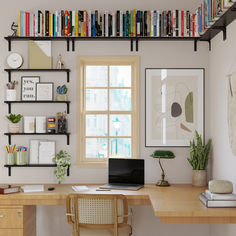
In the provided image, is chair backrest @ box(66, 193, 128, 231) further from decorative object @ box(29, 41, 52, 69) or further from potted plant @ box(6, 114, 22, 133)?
decorative object @ box(29, 41, 52, 69)

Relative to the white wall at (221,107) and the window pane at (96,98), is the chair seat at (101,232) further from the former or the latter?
the window pane at (96,98)

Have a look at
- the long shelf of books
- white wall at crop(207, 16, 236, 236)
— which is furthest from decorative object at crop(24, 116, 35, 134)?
white wall at crop(207, 16, 236, 236)

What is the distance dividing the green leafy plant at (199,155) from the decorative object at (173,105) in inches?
5.7

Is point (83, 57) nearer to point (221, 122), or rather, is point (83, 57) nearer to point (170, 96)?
point (170, 96)

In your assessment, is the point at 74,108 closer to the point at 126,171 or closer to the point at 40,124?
the point at 40,124

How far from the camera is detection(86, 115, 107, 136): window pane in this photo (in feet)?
14.1

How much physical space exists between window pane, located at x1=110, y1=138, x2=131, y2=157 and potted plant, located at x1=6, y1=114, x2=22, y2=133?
1130 mm

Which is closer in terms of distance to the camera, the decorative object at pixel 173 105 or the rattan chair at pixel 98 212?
the rattan chair at pixel 98 212

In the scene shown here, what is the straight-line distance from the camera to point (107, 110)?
4.31 m

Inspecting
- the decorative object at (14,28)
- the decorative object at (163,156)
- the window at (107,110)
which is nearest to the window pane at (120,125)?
the window at (107,110)

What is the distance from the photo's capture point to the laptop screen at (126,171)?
3.94m

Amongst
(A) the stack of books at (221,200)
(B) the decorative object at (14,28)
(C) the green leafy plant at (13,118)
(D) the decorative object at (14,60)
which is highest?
(B) the decorative object at (14,28)

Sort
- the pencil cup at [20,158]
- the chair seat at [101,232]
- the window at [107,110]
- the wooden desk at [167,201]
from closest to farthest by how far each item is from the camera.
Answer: the wooden desk at [167,201] < the chair seat at [101,232] < the pencil cup at [20,158] < the window at [107,110]

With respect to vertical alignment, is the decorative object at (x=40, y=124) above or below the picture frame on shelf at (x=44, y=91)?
below
